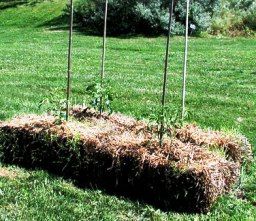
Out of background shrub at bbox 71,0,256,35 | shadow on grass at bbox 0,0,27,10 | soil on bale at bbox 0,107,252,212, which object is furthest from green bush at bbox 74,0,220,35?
soil on bale at bbox 0,107,252,212

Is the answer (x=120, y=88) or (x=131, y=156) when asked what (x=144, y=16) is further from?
(x=131, y=156)

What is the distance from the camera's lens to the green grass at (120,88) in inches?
220

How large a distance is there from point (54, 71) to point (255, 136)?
22.0 feet

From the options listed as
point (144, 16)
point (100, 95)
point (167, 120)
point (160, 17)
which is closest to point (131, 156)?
point (167, 120)

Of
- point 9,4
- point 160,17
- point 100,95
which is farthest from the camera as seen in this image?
point 9,4

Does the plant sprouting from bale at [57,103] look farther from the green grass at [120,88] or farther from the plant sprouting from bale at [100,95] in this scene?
the plant sprouting from bale at [100,95]

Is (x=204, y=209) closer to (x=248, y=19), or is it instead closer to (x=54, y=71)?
(x=54, y=71)

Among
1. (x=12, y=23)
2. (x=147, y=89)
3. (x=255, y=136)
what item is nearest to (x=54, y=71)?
(x=147, y=89)

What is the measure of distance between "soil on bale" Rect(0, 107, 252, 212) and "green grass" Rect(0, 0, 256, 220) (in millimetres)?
194

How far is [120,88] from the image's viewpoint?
38.3 feet

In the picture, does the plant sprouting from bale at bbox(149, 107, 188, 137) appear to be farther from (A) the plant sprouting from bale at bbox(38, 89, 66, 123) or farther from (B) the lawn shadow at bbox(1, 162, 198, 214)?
(A) the plant sprouting from bale at bbox(38, 89, 66, 123)

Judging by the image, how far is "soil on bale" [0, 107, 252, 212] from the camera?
562cm

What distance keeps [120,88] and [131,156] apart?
19.2ft

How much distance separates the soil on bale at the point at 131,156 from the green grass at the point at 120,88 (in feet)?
0.64
